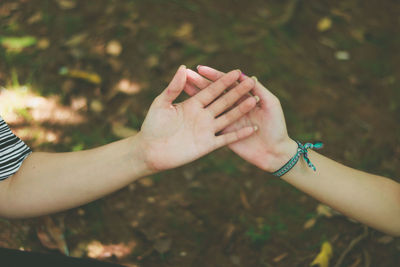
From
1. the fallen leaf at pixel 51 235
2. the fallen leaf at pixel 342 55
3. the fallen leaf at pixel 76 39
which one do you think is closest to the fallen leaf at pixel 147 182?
the fallen leaf at pixel 51 235

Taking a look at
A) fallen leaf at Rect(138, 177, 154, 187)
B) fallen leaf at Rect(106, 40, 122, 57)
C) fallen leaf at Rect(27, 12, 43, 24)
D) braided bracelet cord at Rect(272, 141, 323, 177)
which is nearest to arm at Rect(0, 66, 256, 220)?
braided bracelet cord at Rect(272, 141, 323, 177)

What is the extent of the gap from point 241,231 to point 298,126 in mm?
1063

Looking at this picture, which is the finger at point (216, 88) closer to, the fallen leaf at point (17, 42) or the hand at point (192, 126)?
the hand at point (192, 126)

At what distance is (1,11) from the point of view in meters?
3.44

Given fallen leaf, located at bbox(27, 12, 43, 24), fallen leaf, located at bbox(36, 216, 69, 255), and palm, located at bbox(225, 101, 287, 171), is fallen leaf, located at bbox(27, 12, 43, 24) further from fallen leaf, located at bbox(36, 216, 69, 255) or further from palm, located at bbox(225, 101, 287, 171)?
palm, located at bbox(225, 101, 287, 171)

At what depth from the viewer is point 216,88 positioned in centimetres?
179

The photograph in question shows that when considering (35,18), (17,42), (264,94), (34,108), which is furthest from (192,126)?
(35,18)

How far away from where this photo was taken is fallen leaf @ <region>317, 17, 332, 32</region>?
12.2 feet

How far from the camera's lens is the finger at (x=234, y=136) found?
5.82 ft

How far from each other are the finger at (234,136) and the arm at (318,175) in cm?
9

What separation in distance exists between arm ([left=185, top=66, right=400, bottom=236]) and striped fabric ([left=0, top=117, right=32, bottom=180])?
93 centimetres

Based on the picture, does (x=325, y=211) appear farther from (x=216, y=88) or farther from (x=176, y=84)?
(x=176, y=84)

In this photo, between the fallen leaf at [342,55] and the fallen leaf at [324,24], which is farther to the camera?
the fallen leaf at [324,24]

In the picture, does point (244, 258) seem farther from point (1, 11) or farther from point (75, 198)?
point (1, 11)
